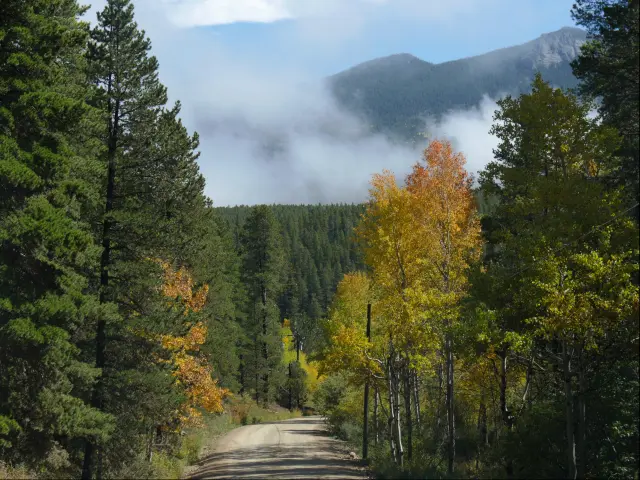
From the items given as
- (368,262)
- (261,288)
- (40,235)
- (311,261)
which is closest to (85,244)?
(40,235)

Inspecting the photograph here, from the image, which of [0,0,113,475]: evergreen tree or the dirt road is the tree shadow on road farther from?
[0,0,113,475]: evergreen tree

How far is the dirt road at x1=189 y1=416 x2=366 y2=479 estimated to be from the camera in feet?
60.2

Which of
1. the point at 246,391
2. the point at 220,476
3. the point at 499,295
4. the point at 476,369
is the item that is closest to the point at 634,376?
the point at 499,295

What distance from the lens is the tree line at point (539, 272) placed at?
42.2 ft

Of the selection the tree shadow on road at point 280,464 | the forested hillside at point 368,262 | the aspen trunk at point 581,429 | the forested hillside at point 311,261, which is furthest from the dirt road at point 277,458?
the forested hillside at point 311,261

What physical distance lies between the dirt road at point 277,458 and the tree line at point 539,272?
196 centimetres

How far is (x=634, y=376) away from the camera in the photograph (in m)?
14.0

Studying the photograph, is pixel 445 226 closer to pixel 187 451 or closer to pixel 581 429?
pixel 581 429

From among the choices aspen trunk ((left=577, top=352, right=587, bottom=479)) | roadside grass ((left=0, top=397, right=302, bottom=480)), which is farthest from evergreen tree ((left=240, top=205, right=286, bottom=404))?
aspen trunk ((left=577, top=352, right=587, bottom=479))

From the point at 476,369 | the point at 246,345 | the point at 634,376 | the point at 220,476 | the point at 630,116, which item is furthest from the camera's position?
the point at 246,345

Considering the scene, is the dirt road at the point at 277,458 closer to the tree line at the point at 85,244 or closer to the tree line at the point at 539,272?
the tree line at the point at 539,272

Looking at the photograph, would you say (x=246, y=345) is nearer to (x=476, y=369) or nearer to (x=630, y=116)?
(x=476, y=369)

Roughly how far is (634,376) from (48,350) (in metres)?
14.7

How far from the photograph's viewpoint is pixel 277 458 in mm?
22531
